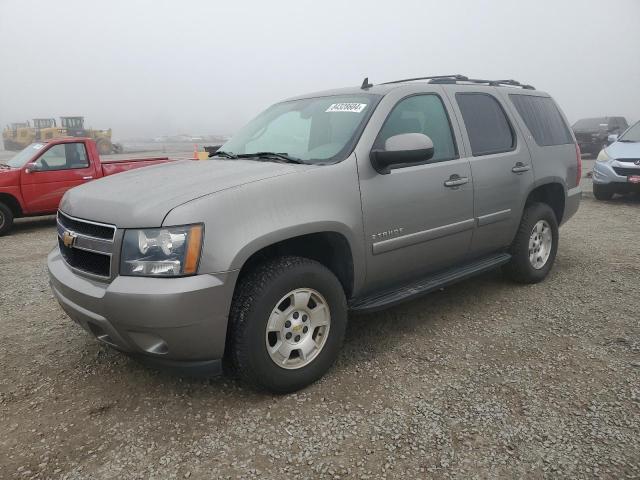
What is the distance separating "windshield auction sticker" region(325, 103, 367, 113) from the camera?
325 cm

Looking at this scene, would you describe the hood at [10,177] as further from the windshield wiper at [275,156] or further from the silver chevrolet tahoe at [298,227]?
the windshield wiper at [275,156]

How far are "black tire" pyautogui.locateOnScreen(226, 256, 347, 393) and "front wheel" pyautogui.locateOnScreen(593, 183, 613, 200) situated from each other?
8.45 m

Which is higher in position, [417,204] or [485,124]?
[485,124]

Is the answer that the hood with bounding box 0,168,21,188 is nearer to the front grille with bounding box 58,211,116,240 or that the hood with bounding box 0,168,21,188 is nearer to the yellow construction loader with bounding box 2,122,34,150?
the front grille with bounding box 58,211,116,240

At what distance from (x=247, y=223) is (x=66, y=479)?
4.62 ft

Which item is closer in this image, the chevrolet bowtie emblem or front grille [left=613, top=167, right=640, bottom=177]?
the chevrolet bowtie emblem

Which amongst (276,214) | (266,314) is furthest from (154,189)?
(266,314)

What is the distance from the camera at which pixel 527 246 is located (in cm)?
429

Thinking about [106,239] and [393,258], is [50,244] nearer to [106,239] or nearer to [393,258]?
[106,239]

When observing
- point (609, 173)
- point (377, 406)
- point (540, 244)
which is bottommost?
point (377, 406)

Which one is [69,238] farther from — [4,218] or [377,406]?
[4,218]

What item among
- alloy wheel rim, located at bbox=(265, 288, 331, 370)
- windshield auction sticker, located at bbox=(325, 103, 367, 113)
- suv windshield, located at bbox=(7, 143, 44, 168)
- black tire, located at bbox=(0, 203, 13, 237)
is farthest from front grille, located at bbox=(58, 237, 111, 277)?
suv windshield, located at bbox=(7, 143, 44, 168)

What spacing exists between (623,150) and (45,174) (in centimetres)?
1026

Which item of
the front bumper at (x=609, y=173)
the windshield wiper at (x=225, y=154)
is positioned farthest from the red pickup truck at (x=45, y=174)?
the front bumper at (x=609, y=173)
